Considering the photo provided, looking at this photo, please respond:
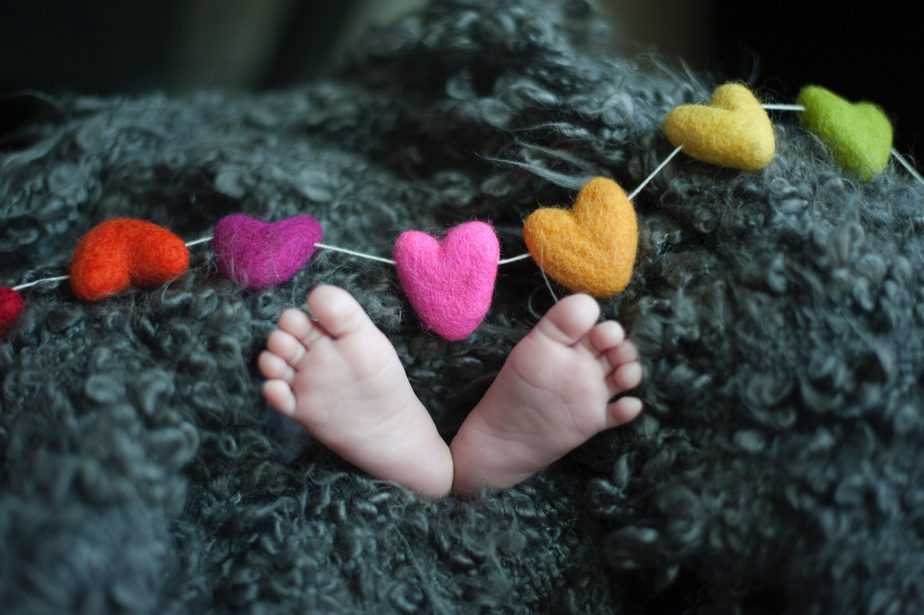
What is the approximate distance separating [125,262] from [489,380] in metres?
0.33

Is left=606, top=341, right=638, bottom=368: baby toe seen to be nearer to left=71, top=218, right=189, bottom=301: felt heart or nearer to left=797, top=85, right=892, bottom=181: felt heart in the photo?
left=797, top=85, right=892, bottom=181: felt heart

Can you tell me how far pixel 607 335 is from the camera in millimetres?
664

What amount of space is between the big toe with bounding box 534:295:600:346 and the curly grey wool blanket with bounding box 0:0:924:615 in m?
0.04

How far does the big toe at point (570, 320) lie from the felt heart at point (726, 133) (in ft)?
0.52

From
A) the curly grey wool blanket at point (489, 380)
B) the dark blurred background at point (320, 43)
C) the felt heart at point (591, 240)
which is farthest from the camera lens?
the dark blurred background at point (320, 43)

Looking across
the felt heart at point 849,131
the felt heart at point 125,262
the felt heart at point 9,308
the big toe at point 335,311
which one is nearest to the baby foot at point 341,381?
the big toe at point 335,311

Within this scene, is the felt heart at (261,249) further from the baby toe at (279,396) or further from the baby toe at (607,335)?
the baby toe at (607,335)

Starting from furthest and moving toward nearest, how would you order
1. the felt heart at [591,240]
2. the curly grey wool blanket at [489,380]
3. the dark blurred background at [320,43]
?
1. the dark blurred background at [320,43]
2. the felt heart at [591,240]
3. the curly grey wool blanket at [489,380]

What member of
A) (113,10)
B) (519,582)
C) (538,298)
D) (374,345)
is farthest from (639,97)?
(113,10)

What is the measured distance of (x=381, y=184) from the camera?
0.86m

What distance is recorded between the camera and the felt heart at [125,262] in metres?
0.71

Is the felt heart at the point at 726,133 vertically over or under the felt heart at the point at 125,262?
over

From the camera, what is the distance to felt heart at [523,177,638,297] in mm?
694

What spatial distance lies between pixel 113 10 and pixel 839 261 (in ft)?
2.94
